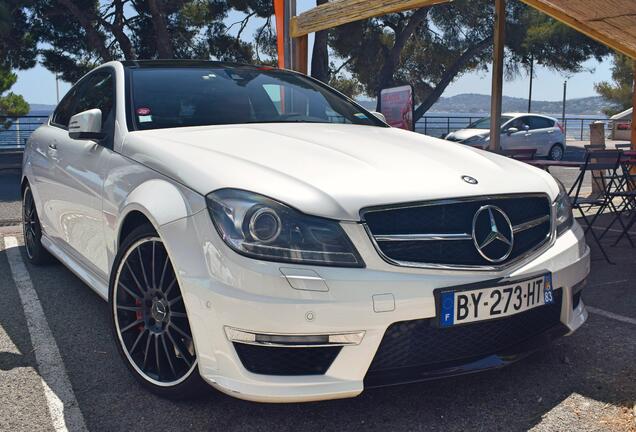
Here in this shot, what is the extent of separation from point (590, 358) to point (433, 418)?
1021 mm

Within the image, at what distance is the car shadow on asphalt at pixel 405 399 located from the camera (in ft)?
8.18

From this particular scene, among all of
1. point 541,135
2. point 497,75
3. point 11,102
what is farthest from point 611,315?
point 11,102

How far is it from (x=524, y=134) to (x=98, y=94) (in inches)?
598

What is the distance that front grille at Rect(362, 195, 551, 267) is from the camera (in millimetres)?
2330

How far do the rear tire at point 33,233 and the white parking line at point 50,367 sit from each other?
26 cm

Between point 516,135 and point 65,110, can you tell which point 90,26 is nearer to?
point 516,135

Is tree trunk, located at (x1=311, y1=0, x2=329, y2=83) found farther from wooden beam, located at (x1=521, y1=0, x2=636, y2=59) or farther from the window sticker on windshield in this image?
the window sticker on windshield

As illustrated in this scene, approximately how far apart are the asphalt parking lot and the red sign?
193 inches

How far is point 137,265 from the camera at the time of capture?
2.80 meters

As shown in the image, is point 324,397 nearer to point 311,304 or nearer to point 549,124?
point 311,304

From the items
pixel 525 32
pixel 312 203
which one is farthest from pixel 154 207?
pixel 525 32

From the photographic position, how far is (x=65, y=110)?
4723mm

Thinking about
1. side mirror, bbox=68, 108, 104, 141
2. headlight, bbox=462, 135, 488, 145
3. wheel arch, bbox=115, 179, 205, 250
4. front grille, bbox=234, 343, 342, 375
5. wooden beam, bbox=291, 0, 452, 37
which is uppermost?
wooden beam, bbox=291, 0, 452, 37

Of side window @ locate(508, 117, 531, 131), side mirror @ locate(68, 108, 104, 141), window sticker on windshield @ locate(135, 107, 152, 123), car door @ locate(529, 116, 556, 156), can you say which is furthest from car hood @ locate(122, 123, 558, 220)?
car door @ locate(529, 116, 556, 156)
